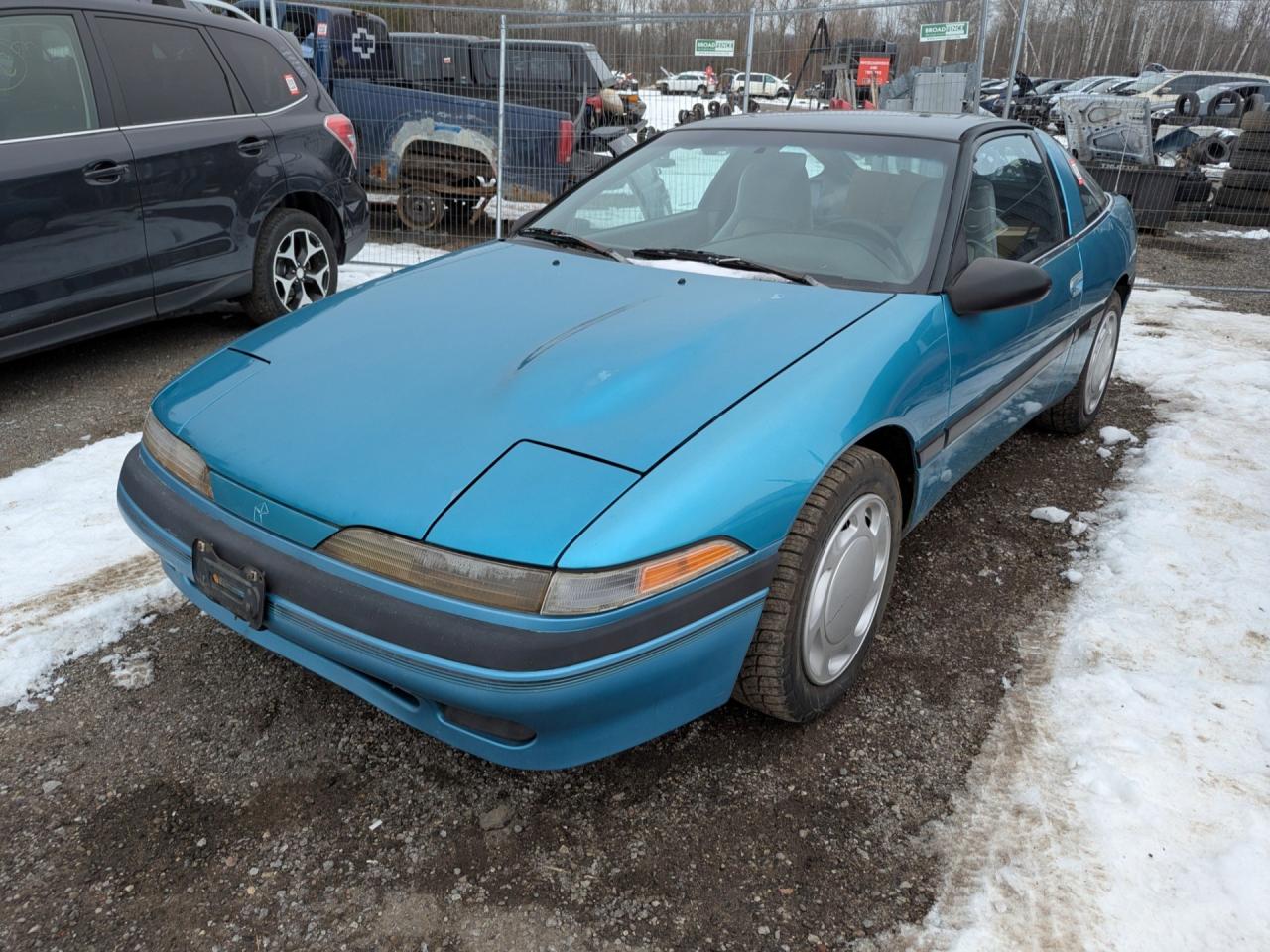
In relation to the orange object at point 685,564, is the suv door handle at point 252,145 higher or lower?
higher

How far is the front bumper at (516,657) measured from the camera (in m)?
1.71

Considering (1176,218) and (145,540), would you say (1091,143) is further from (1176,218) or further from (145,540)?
(145,540)

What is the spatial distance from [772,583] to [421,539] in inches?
30.2

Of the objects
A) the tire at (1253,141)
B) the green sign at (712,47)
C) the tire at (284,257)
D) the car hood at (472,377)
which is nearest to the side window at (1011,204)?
the car hood at (472,377)

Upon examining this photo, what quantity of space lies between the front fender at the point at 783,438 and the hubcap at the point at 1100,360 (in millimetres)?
2069

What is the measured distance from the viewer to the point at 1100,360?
4.36 m

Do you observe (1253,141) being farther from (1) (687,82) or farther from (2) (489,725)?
(2) (489,725)

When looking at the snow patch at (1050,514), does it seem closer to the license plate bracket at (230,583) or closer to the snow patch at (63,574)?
the license plate bracket at (230,583)

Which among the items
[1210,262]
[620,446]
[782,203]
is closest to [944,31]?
[1210,262]

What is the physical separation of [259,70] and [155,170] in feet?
3.70

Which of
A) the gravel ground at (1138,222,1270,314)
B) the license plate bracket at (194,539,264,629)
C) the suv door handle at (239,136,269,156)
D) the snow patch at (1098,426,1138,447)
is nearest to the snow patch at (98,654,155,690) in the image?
the license plate bracket at (194,539,264,629)

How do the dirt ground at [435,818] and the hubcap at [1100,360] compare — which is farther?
the hubcap at [1100,360]

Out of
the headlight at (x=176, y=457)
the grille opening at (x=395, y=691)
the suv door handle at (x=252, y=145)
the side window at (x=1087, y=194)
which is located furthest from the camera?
the suv door handle at (x=252, y=145)

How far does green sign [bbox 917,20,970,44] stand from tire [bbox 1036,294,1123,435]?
487 cm
